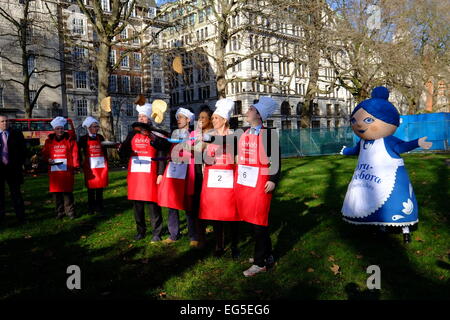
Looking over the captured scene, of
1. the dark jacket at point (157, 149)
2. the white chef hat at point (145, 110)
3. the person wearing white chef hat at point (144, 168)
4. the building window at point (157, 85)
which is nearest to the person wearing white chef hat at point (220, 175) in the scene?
the dark jacket at point (157, 149)

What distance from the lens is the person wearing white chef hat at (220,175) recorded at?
525 centimetres

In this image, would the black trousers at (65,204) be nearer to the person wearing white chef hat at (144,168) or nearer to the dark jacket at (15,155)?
the dark jacket at (15,155)

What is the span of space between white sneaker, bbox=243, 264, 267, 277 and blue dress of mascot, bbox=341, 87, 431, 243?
1716 millimetres

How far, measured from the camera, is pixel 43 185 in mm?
13367

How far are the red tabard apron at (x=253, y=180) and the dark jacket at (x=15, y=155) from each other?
5382mm

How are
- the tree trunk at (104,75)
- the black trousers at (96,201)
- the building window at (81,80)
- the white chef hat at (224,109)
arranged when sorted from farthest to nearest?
the building window at (81,80) < the tree trunk at (104,75) < the black trousers at (96,201) < the white chef hat at (224,109)

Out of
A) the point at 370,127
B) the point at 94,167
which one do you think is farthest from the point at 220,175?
the point at 94,167

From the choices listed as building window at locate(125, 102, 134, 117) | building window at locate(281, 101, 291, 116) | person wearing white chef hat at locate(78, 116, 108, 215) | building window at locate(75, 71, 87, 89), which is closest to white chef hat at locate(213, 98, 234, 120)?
person wearing white chef hat at locate(78, 116, 108, 215)

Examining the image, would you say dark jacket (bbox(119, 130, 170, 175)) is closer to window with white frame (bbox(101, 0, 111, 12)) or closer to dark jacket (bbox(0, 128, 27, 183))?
dark jacket (bbox(0, 128, 27, 183))

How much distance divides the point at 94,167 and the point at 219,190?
4.29 m
